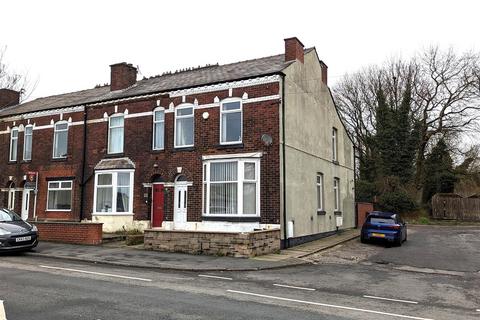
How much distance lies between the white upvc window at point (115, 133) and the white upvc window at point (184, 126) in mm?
3446

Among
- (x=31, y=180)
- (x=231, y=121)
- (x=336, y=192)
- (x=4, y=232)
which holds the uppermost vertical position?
(x=231, y=121)

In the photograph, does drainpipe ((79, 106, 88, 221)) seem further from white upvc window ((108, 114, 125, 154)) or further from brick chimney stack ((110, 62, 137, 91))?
brick chimney stack ((110, 62, 137, 91))

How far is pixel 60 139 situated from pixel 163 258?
1276cm

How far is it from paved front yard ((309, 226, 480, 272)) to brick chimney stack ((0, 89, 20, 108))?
→ 2428 cm

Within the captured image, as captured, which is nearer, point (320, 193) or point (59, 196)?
point (320, 193)

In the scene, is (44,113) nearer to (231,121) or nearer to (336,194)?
(231,121)

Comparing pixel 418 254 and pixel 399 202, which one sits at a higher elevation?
pixel 399 202

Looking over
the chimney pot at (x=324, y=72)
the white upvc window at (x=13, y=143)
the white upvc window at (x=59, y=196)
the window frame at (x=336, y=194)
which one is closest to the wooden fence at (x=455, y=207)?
Answer: the window frame at (x=336, y=194)

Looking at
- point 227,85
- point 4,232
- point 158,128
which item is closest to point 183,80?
point 158,128

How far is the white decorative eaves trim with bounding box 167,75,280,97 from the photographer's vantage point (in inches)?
677

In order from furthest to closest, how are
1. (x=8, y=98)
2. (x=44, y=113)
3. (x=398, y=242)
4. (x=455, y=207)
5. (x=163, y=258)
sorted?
(x=455, y=207) < (x=8, y=98) < (x=44, y=113) < (x=398, y=242) < (x=163, y=258)

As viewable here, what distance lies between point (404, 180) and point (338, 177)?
1660cm

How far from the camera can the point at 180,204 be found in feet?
61.5

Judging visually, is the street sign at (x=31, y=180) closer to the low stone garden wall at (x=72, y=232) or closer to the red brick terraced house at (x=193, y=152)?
the red brick terraced house at (x=193, y=152)
